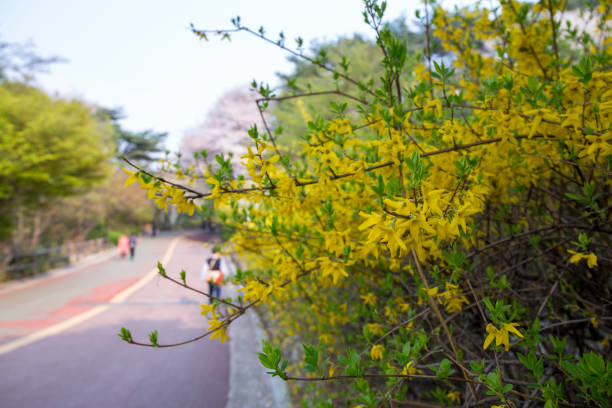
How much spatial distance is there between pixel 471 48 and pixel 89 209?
25.5 m

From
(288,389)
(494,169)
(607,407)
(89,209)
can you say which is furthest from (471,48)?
(89,209)

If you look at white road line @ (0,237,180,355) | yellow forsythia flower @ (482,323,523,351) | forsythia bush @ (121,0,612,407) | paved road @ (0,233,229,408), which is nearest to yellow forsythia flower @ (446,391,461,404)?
forsythia bush @ (121,0,612,407)

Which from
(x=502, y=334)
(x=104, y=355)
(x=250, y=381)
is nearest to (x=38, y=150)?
(x=104, y=355)

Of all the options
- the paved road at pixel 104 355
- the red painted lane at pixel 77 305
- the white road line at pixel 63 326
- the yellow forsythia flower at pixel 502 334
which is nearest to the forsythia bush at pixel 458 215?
the yellow forsythia flower at pixel 502 334

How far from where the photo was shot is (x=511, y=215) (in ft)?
6.56

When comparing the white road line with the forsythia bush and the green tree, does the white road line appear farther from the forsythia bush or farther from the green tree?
the forsythia bush

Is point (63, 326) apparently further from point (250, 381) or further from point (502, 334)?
point (502, 334)

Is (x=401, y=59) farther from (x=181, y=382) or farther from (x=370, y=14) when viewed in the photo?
(x=181, y=382)

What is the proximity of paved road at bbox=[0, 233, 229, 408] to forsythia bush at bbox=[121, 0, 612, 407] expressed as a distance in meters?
2.25

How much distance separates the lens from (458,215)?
0.89 m

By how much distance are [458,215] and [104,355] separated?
6.40m

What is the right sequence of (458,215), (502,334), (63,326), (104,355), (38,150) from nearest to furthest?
(458,215) < (502,334) < (104,355) < (63,326) < (38,150)

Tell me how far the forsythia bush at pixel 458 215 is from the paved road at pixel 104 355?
2.25m

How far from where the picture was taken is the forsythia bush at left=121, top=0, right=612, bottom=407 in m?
1.06
